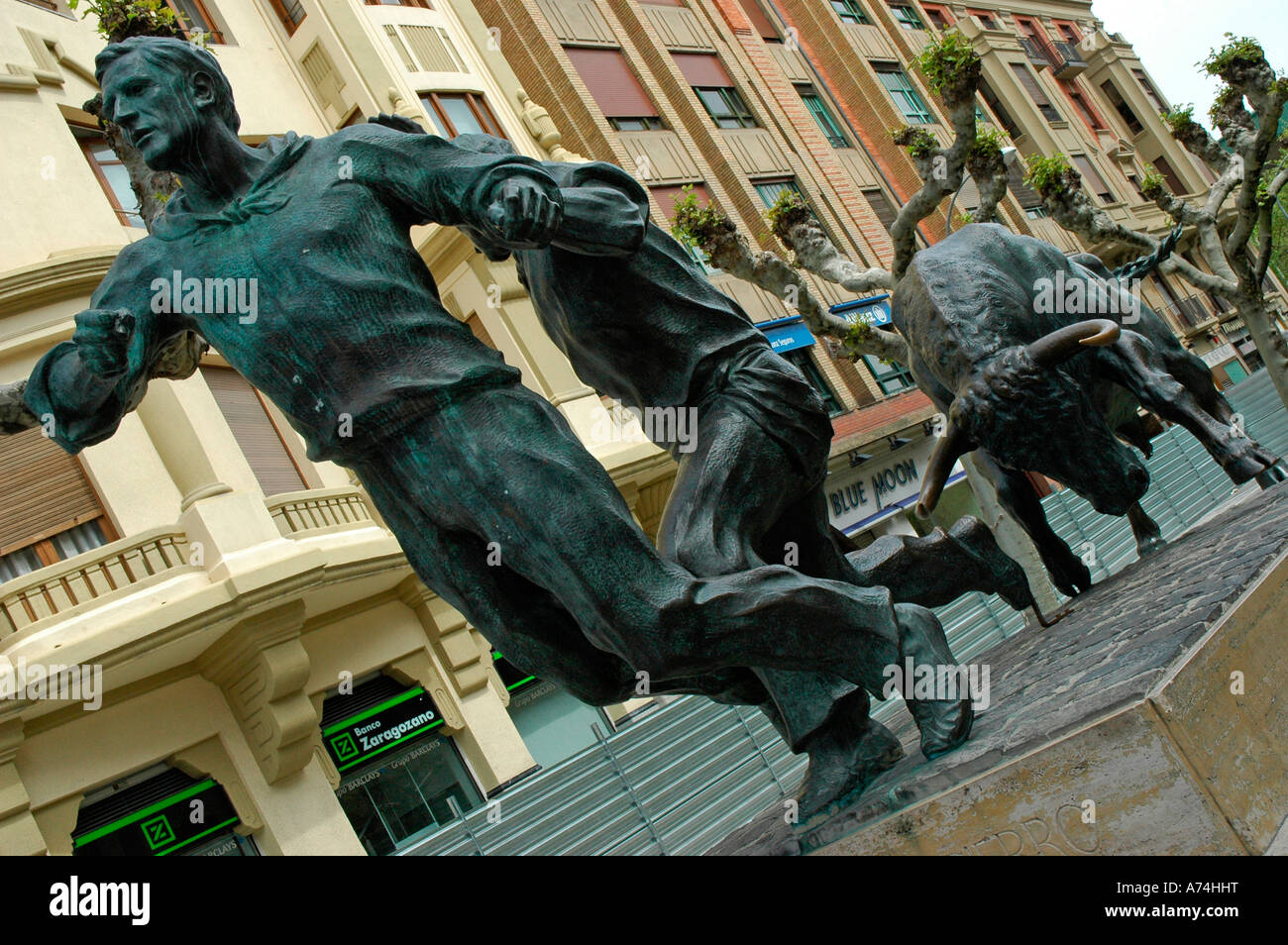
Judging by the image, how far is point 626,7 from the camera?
25.0 meters

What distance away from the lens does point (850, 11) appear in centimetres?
3288

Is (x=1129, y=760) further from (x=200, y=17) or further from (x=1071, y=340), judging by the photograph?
(x=200, y=17)

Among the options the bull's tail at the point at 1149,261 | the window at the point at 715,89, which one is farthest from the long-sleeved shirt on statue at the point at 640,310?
the window at the point at 715,89

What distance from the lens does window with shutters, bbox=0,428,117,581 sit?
11.7 metres

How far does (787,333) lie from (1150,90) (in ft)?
95.2

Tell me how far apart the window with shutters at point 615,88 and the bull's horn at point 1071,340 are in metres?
20.5

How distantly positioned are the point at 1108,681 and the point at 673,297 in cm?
149

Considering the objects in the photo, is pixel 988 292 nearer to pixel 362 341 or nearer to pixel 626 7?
pixel 362 341

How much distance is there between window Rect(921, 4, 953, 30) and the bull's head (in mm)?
35415

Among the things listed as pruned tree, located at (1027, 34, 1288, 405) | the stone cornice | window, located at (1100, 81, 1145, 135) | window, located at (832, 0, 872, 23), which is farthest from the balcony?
the stone cornice

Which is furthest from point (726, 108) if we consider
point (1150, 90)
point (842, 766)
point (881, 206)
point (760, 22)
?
point (1150, 90)

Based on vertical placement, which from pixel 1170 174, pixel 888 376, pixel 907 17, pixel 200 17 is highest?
pixel 907 17

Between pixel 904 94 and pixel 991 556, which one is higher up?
pixel 904 94
